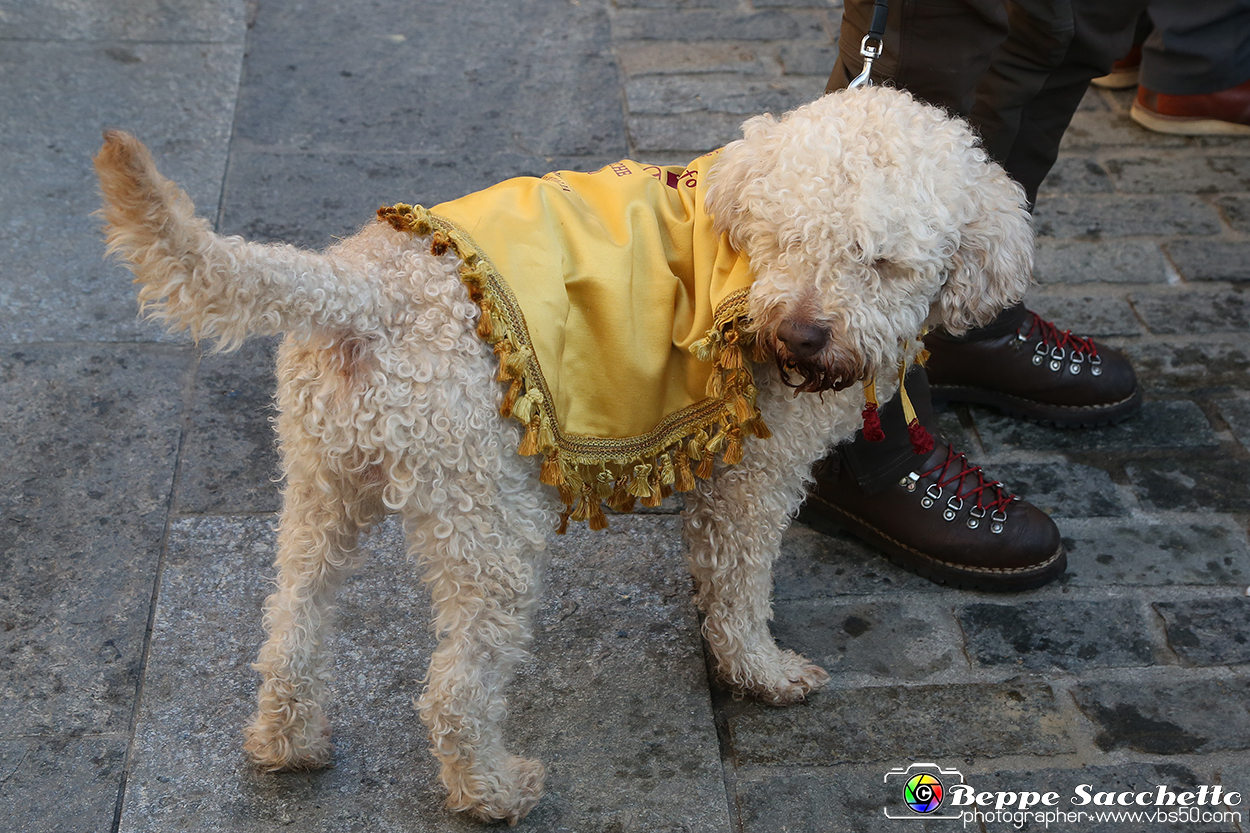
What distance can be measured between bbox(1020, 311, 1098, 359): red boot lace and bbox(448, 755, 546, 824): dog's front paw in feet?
6.97

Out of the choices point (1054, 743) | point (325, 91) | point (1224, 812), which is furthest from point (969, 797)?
point (325, 91)

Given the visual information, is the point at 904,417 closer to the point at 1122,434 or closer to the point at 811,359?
the point at 811,359

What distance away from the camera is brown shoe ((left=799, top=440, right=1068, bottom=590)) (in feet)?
9.23

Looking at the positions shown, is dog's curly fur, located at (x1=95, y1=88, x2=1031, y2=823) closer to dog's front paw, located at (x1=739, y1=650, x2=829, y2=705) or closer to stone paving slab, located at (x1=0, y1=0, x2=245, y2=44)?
dog's front paw, located at (x1=739, y1=650, x2=829, y2=705)

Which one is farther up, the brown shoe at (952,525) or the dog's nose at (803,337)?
the dog's nose at (803,337)

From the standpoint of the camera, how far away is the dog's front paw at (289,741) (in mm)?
2182

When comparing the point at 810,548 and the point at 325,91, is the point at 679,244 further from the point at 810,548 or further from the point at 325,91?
the point at 325,91

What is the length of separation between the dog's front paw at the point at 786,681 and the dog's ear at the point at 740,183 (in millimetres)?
1038

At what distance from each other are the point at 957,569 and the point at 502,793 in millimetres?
1417

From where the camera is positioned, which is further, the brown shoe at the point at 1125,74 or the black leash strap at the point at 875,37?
the brown shoe at the point at 1125,74

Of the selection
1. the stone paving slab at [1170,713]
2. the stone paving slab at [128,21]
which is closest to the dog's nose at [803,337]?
the stone paving slab at [1170,713]

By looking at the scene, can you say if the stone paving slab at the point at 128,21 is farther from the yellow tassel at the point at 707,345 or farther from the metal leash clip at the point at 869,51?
the yellow tassel at the point at 707,345

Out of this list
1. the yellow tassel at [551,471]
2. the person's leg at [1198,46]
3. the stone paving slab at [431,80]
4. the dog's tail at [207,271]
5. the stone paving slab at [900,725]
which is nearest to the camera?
the dog's tail at [207,271]

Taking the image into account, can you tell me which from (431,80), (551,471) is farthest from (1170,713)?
(431,80)
